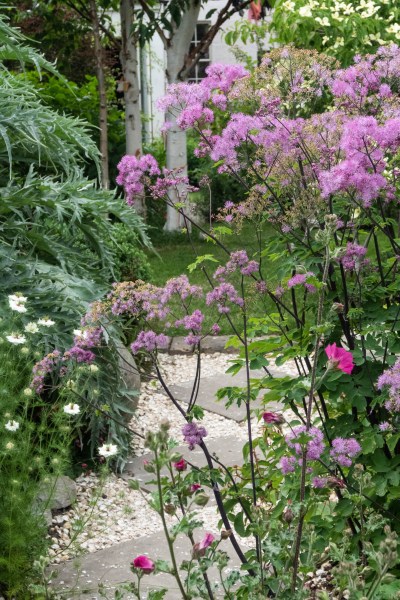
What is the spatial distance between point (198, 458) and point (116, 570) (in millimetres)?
1235

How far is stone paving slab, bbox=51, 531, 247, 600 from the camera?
3307 mm

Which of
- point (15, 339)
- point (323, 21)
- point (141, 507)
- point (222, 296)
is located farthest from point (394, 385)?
point (323, 21)

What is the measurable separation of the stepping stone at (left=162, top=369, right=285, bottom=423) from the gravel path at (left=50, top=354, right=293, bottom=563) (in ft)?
0.26

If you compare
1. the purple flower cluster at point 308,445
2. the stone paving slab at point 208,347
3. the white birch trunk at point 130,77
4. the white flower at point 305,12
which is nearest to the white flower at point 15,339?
the purple flower cluster at point 308,445

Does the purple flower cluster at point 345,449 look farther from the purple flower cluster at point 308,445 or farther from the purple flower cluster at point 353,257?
the purple flower cluster at point 353,257

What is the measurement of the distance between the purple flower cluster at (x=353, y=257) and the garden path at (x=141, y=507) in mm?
652

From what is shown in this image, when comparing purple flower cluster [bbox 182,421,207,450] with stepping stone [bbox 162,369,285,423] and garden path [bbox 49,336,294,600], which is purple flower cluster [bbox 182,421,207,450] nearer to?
garden path [bbox 49,336,294,600]

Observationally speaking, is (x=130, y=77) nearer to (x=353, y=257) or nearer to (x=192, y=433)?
(x=353, y=257)

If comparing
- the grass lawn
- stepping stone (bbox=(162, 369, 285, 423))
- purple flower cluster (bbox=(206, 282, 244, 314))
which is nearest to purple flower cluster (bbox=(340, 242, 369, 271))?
purple flower cluster (bbox=(206, 282, 244, 314))

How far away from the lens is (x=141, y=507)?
165 inches

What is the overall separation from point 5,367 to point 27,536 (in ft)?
2.10

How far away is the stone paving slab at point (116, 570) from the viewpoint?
3.31 metres

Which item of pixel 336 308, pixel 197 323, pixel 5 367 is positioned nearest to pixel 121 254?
pixel 5 367

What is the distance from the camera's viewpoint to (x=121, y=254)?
625cm
